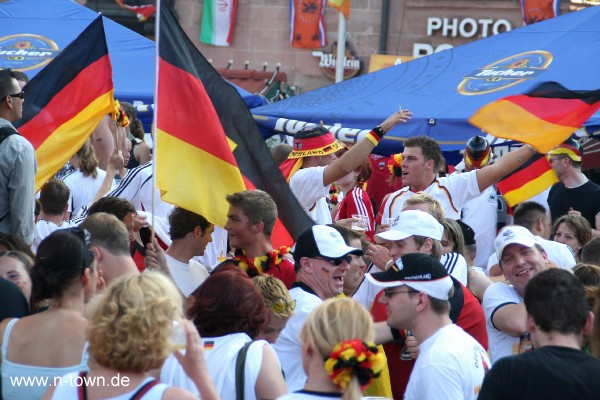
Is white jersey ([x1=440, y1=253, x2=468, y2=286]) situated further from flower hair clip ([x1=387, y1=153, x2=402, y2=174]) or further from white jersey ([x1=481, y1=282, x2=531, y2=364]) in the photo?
flower hair clip ([x1=387, y1=153, x2=402, y2=174])

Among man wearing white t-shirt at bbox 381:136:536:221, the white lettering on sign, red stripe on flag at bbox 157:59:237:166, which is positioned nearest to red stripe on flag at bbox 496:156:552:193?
man wearing white t-shirt at bbox 381:136:536:221

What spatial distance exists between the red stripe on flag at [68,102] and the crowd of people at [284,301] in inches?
19.2

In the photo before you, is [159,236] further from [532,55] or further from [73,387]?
[532,55]

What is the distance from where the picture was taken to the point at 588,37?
11.4 metres

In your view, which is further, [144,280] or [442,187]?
[442,187]

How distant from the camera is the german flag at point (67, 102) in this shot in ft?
22.7

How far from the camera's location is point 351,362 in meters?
3.49

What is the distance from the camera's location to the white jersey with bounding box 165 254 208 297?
612cm

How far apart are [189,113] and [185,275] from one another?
1.00 m

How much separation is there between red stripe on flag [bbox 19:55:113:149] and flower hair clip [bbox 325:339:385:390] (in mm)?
3983

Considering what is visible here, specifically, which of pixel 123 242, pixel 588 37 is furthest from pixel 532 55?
pixel 123 242

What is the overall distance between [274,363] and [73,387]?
3.13 feet

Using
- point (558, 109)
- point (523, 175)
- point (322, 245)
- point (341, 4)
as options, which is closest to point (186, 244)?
point (322, 245)

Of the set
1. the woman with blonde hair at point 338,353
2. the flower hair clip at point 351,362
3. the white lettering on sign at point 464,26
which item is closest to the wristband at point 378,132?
the woman with blonde hair at point 338,353
